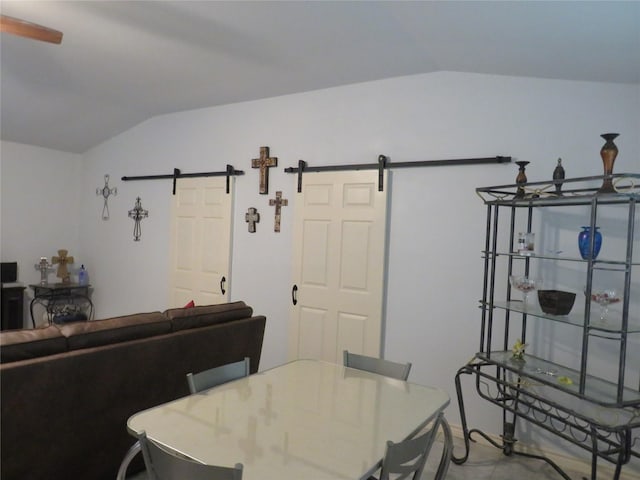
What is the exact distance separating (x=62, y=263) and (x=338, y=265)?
3963 millimetres

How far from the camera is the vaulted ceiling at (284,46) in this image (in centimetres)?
220

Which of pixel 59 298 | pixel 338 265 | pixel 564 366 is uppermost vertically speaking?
pixel 338 265

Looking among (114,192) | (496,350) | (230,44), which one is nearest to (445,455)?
(496,350)

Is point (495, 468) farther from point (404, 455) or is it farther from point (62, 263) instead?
point (62, 263)

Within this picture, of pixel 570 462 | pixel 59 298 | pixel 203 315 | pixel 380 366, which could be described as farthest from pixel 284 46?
pixel 59 298

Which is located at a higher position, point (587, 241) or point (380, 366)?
point (587, 241)

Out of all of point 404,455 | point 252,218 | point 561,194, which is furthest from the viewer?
point 252,218

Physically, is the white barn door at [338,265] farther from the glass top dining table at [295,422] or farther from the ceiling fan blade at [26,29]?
the ceiling fan blade at [26,29]

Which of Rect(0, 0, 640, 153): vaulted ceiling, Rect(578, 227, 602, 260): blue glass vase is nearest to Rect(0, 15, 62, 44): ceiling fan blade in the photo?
Rect(0, 0, 640, 153): vaulted ceiling

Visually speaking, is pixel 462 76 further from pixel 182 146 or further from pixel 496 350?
pixel 182 146

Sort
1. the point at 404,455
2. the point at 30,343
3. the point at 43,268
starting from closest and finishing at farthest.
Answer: the point at 404,455, the point at 30,343, the point at 43,268

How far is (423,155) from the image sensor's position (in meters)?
3.39

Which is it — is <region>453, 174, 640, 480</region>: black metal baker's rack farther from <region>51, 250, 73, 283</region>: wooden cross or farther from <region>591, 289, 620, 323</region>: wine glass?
<region>51, 250, 73, 283</region>: wooden cross

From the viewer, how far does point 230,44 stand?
3.04 m
